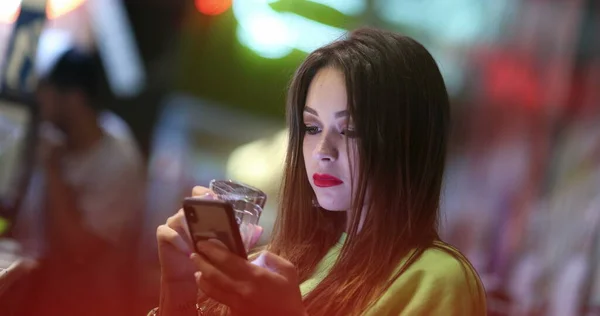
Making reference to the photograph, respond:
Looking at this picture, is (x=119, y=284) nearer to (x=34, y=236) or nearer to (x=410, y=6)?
(x=34, y=236)

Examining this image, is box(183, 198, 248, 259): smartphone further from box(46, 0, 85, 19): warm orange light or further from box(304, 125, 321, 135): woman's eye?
box(46, 0, 85, 19): warm orange light

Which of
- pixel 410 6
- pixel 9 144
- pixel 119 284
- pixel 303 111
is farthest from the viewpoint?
pixel 410 6

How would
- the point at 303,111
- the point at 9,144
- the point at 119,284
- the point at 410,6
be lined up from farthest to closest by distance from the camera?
the point at 410,6 < the point at 119,284 < the point at 9,144 < the point at 303,111

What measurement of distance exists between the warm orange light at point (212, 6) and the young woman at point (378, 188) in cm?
168

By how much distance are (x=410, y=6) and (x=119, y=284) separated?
4.67ft

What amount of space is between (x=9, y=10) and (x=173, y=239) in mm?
1663

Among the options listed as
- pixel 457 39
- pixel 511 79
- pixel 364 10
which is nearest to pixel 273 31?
pixel 364 10

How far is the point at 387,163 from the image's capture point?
0.82m

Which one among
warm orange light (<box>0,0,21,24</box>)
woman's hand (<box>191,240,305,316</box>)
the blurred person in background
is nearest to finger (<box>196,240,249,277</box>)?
woman's hand (<box>191,240,305,316</box>)

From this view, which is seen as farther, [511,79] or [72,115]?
[511,79]

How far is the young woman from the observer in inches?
31.0

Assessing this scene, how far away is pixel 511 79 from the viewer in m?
2.47

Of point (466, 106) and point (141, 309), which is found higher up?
point (466, 106)

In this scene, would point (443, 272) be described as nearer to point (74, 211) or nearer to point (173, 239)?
point (173, 239)
